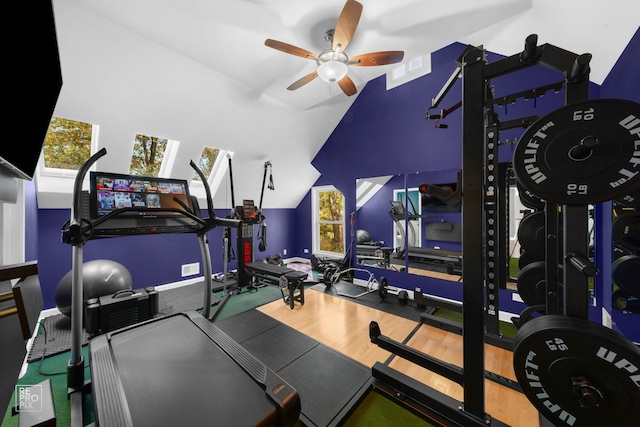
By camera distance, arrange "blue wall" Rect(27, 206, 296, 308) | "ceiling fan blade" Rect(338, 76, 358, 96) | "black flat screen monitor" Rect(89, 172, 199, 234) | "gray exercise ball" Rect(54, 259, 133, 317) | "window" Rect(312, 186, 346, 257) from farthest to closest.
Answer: "window" Rect(312, 186, 346, 257) < "blue wall" Rect(27, 206, 296, 308) < "ceiling fan blade" Rect(338, 76, 358, 96) < "gray exercise ball" Rect(54, 259, 133, 317) < "black flat screen monitor" Rect(89, 172, 199, 234)

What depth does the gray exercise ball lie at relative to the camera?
2744 millimetres

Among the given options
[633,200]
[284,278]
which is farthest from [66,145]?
[633,200]

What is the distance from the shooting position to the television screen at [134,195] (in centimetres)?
200

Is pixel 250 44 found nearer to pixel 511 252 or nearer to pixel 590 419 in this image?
pixel 590 419

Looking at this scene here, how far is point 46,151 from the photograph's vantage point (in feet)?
10.9

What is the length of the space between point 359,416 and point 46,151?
501 cm

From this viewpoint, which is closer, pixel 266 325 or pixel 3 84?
pixel 3 84

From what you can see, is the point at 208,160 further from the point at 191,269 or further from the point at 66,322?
the point at 66,322

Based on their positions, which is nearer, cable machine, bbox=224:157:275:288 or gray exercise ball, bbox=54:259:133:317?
gray exercise ball, bbox=54:259:133:317

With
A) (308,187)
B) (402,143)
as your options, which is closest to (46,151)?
(308,187)

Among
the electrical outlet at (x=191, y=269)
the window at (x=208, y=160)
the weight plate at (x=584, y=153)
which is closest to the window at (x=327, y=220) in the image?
the window at (x=208, y=160)

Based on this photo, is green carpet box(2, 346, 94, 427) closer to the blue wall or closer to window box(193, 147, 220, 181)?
the blue wall

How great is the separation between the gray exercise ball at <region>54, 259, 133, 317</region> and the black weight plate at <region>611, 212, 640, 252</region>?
5.04 meters

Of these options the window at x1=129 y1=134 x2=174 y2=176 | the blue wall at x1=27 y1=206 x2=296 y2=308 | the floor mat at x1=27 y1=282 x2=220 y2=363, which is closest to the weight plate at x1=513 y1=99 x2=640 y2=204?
the floor mat at x1=27 y1=282 x2=220 y2=363
